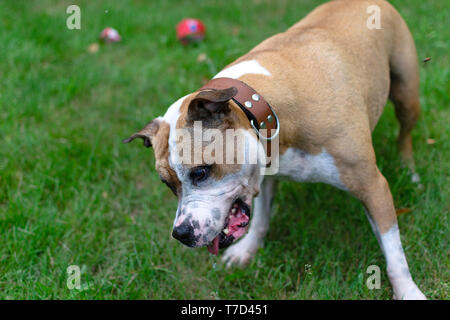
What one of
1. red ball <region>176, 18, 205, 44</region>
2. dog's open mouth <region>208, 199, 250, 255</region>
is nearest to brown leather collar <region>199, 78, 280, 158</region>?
dog's open mouth <region>208, 199, 250, 255</region>

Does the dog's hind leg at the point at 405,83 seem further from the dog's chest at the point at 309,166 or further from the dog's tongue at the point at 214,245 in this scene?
the dog's tongue at the point at 214,245

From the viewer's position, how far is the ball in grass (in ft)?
18.8

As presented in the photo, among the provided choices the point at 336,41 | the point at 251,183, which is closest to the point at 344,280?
the point at 251,183

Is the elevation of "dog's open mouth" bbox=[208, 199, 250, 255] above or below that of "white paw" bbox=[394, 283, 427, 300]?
above

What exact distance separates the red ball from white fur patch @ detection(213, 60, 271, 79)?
9.29 feet

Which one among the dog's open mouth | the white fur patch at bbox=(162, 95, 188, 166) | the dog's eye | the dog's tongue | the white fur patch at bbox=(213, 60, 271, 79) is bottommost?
the dog's tongue

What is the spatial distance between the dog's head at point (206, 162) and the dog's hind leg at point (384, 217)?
62 cm

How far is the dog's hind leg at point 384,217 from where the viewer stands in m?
2.76

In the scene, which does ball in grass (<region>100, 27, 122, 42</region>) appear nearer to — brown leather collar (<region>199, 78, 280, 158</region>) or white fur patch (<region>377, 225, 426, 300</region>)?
brown leather collar (<region>199, 78, 280, 158</region>)

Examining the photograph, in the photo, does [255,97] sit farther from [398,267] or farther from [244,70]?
[398,267]

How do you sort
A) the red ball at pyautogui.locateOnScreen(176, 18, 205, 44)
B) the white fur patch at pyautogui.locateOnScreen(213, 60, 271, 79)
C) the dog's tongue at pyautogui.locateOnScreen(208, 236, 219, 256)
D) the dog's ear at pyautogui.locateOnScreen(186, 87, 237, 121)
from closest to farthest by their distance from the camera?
the dog's ear at pyautogui.locateOnScreen(186, 87, 237, 121) < the dog's tongue at pyautogui.locateOnScreen(208, 236, 219, 256) < the white fur patch at pyautogui.locateOnScreen(213, 60, 271, 79) < the red ball at pyautogui.locateOnScreen(176, 18, 205, 44)

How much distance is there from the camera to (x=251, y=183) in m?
2.61

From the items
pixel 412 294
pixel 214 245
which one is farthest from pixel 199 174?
pixel 412 294

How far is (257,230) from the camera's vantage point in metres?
3.46
